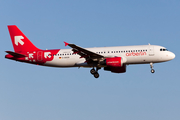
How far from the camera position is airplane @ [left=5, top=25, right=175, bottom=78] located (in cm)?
4517

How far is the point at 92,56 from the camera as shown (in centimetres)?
4534

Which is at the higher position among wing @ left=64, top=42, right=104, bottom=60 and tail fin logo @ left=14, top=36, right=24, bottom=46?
tail fin logo @ left=14, top=36, right=24, bottom=46

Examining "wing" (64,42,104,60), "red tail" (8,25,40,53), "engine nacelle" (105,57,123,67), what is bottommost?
"engine nacelle" (105,57,123,67)

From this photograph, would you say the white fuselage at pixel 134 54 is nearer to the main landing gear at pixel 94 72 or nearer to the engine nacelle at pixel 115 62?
the engine nacelle at pixel 115 62

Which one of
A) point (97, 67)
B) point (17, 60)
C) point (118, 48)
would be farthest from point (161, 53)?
point (17, 60)

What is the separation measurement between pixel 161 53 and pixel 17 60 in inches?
857

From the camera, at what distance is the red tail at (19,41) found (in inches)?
1981

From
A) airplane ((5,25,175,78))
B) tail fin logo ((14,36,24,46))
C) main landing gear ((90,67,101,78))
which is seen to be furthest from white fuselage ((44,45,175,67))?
tail fin logo ((14,36,24,46))

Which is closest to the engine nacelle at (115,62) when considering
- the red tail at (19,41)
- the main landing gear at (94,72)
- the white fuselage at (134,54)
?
the white fuselage at (134,54)

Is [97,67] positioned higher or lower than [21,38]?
lower

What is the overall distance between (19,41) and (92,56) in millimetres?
13164

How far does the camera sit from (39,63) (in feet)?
161

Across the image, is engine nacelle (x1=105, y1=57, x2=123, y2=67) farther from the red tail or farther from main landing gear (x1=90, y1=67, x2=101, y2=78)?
the red tail

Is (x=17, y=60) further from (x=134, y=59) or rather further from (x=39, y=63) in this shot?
(x=134, y=59)
